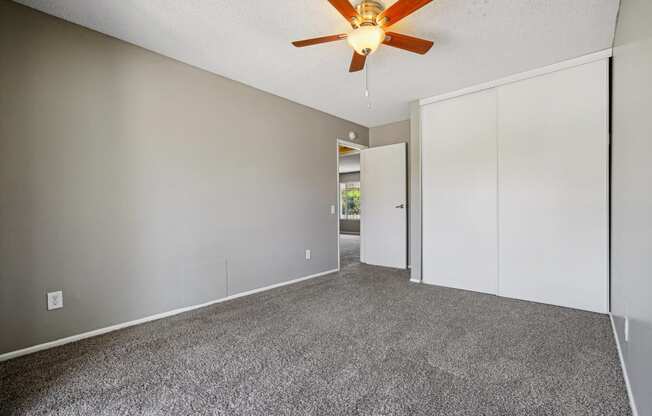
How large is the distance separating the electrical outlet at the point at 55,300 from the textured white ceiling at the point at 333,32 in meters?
2.02

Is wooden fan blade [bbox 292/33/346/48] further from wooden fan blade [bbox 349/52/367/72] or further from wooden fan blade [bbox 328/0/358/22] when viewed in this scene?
wooden fan blade [bbox 349/52/367/72]

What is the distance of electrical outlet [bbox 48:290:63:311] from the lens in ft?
6.81

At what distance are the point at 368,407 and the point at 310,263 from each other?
8.73ft

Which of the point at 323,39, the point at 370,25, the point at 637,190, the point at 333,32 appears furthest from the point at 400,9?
the point at 637,190

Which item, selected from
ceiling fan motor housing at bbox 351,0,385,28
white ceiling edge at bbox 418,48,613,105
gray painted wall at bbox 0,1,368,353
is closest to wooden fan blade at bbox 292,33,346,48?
ceiling fan motor housing at bbox 351,0,385,28

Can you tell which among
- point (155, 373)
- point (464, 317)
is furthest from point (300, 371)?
point (464, 317)

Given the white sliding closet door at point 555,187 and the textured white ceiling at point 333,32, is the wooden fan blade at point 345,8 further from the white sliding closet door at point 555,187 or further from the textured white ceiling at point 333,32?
the white sliding closet door at point 555,187

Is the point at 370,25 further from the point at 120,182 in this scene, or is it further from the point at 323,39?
the point at 120,182

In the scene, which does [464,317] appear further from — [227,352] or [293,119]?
[293,119]

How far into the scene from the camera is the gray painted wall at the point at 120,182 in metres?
1.97

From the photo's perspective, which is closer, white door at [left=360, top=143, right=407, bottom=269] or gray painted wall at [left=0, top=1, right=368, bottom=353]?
gray painted wall at [left=0, top=1, right=368, bottom=353]

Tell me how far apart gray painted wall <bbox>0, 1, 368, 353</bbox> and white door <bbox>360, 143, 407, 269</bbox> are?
177cm

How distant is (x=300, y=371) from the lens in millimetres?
1743

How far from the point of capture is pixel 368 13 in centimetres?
188
